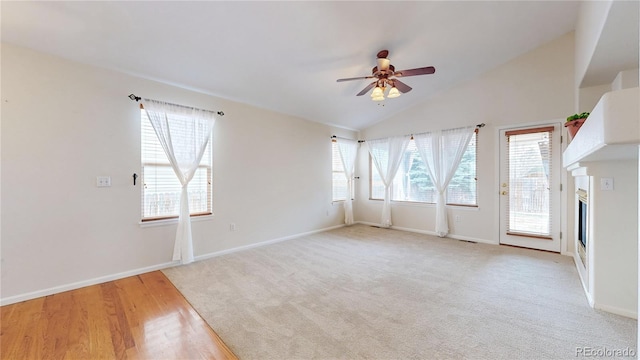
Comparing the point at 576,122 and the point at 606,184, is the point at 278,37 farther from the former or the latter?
the point at 606,184

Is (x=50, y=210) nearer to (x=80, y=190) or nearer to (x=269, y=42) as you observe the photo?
(x=80, y=190)

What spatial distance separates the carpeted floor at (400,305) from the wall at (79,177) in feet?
2.48

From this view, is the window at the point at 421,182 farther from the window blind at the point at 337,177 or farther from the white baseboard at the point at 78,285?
the white baseboard at the point at 78,285

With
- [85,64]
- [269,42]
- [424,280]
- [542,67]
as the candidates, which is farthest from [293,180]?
[542,67]

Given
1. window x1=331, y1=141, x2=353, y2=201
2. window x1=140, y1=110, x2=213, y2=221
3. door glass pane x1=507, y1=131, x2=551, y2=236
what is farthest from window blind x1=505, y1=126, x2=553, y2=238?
window x1=140, y1=110, x2=213, y2=221

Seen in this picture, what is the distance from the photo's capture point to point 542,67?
3936 mm

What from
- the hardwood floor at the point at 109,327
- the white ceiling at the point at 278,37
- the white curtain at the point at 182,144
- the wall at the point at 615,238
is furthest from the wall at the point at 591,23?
the white curtain at the point at 182,144

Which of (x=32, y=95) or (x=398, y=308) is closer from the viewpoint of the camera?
(x=398, y=308)

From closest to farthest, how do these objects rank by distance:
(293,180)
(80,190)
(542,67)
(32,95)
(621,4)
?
(621,4)
(32,95)
(80,190)
(542,67)
(293,180)

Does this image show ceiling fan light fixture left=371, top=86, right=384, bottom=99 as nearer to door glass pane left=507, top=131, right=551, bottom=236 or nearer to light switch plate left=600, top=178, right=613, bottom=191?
Result: light switch plate left=600, top=178, right=613, bottom=191

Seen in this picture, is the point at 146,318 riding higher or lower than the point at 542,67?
lower

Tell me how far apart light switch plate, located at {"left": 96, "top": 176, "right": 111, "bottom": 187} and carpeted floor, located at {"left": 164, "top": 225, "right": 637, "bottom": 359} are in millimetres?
1408

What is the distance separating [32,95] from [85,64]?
2.01 ft

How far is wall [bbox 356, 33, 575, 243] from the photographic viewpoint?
12.6 feet
